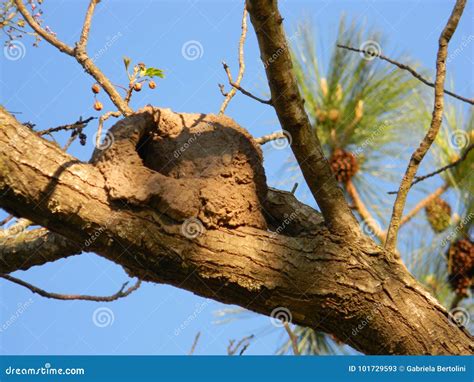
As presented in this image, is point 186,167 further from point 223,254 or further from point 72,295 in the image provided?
point 72,295

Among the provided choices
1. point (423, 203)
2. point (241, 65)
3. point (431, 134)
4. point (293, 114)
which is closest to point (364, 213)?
point (423, 203)

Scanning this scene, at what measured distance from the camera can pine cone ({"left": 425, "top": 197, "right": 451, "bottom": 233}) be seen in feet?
17.0

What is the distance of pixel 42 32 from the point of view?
12.5 ft

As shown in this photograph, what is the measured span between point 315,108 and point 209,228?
2.90m

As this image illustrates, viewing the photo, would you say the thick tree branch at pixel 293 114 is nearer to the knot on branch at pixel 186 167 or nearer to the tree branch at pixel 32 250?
the knot on branch at pixel 186 167

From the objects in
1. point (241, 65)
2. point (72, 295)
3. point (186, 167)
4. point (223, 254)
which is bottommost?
point (72, 295)

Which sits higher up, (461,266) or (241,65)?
(461,266)

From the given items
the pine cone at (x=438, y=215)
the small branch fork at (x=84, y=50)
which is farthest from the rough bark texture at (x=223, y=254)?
the pine cone at (x=438, y=215)

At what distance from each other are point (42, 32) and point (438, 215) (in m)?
3.03

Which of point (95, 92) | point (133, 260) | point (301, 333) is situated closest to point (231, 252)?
point (133, 260)

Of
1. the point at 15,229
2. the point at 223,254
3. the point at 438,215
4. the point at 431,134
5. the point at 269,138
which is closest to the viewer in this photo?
the point at 223,254

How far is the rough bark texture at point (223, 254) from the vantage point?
2582mm

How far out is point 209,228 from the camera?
2729 mm

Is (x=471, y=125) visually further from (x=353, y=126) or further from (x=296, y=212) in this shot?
(x=296, y=212)
